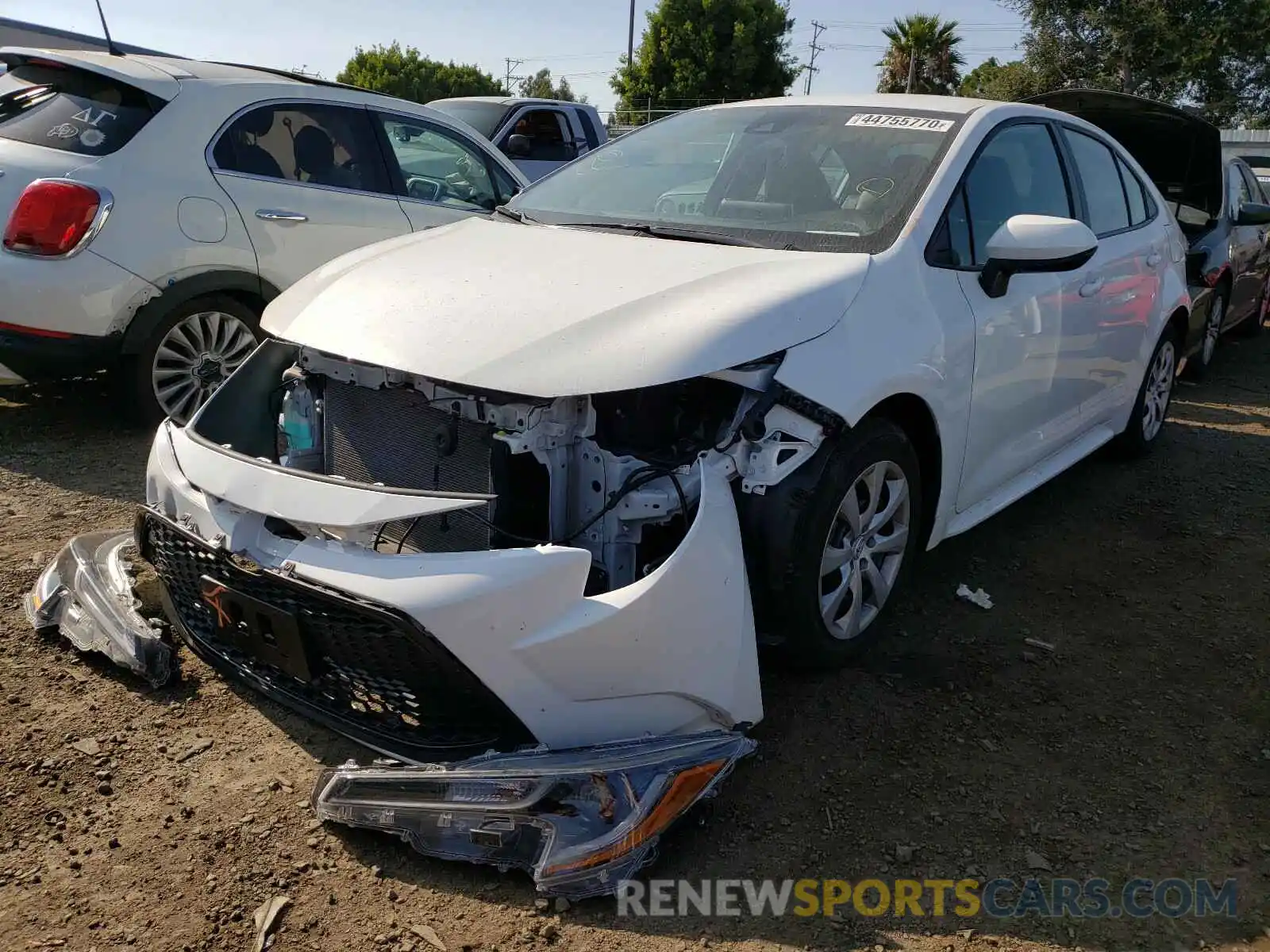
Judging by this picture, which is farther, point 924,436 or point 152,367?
point 152,367

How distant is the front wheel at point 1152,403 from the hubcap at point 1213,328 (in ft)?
8.32

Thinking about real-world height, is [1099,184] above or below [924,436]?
above

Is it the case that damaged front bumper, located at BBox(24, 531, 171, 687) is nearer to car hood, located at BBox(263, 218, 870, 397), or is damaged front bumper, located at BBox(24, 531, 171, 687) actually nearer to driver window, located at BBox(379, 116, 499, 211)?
car hood, located at BBox(263, 218, 870, 397)

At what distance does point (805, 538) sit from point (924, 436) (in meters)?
0.80

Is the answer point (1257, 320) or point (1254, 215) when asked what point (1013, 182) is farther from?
point (1257, 320)

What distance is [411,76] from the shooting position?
1823 inches

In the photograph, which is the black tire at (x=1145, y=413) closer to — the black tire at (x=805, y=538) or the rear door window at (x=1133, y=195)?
the rear door window at (x=1133, y=195)

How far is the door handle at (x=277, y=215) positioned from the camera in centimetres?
516

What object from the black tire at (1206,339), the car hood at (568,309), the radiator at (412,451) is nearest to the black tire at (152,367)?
the car hood at (568,309)

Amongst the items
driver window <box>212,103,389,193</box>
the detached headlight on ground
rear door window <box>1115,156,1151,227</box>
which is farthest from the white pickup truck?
→ the detached headlight on ground

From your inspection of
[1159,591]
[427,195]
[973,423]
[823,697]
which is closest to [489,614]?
[823,697]

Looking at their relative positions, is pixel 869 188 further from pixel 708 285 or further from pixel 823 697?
pixel 823 697

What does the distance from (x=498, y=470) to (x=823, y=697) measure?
125cm

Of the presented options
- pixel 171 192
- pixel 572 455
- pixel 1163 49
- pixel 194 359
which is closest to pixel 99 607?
pixel 572 455
